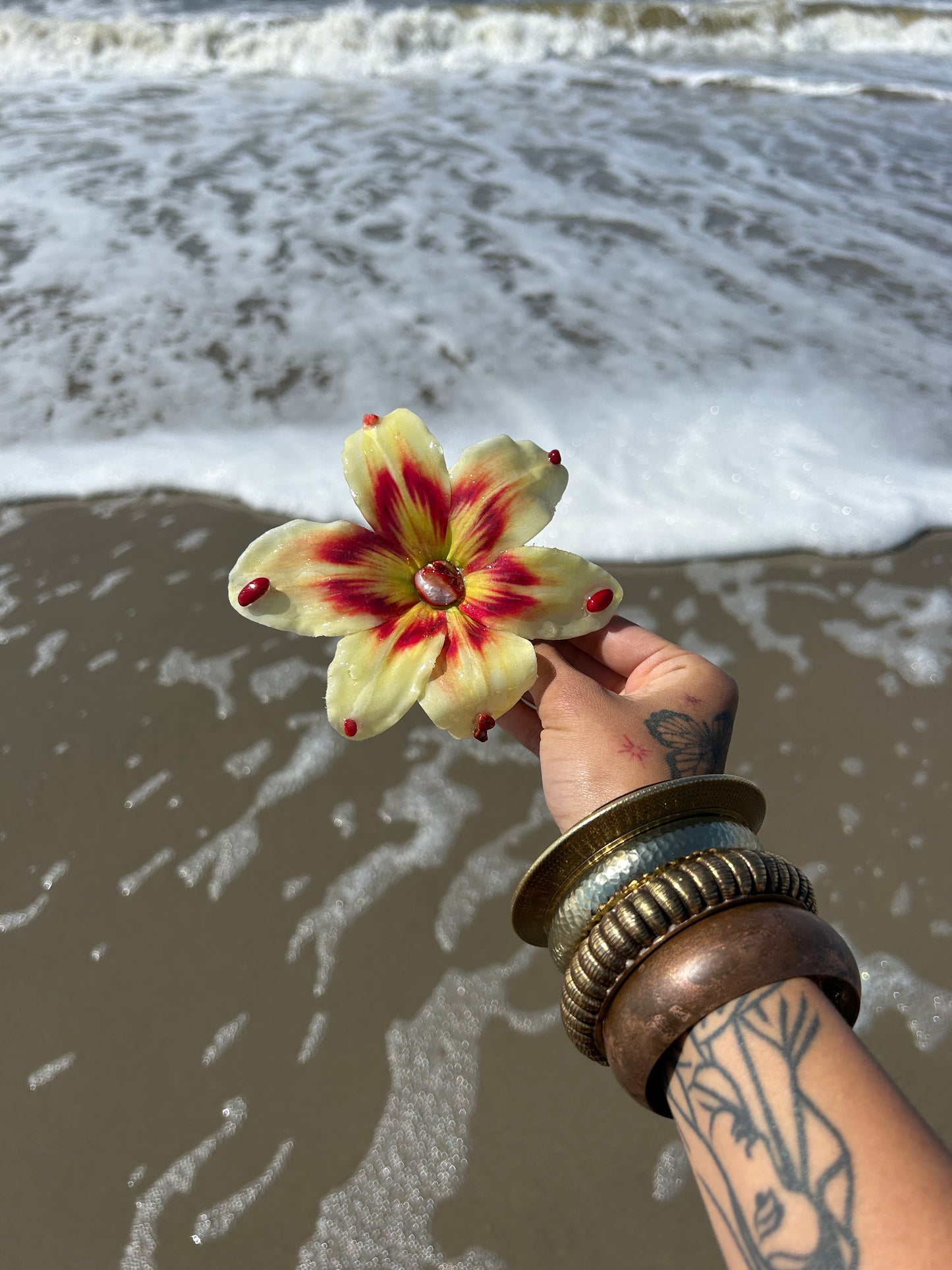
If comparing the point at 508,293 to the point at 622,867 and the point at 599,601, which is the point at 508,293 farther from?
the point at 622,867

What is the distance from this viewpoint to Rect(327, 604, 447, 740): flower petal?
134 cm

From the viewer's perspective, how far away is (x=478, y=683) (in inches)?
53.2

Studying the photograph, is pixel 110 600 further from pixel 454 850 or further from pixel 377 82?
pixel 377 82

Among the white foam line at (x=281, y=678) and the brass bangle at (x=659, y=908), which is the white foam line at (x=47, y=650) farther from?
the brass bangle at (x=659, y=908)

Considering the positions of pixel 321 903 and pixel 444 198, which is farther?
pixel 444 198

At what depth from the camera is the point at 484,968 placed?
1983 millimetres

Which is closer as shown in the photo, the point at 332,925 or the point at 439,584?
the point at 439,584

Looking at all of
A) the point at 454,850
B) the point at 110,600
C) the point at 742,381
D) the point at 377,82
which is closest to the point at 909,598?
the point at 742,381

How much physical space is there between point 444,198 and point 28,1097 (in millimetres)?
5612

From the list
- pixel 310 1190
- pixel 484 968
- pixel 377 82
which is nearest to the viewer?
pixel 310 1190

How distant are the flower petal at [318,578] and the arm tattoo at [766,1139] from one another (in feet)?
2.72

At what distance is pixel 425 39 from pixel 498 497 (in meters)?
11.1

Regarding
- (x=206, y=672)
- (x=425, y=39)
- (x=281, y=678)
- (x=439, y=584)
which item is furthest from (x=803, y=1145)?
(x=425, y=39)

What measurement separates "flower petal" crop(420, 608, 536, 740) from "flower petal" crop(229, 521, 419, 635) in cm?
16
